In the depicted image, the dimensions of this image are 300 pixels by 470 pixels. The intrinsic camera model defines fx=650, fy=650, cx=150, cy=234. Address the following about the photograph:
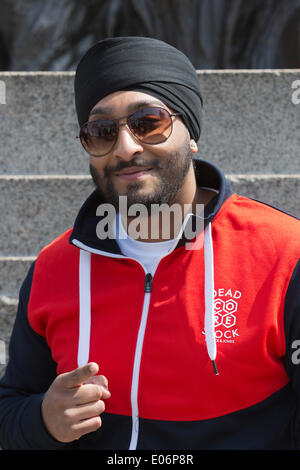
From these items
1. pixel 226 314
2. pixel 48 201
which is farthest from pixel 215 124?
pixel 226 314

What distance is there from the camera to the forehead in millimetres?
2312

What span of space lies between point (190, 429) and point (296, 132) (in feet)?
7.30

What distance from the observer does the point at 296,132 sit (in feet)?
12.5

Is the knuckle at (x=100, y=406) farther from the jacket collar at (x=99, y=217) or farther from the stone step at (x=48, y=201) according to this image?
the stone step at (x=48, y=201)

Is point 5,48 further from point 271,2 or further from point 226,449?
point 226,449

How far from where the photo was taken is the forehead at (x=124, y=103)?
2.31 metres

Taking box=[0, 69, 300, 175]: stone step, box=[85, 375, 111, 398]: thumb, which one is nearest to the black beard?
box=[85, 375, 111, 398]: thumb

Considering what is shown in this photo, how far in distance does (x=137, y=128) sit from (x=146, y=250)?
0.44 meters

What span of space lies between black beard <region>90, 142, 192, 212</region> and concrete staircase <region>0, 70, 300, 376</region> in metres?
1.25

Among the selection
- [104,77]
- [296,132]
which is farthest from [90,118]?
[296,132]

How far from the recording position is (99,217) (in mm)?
2516

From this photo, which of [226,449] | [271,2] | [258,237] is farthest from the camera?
[271,2]

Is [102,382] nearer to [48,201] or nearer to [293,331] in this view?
[293,331]

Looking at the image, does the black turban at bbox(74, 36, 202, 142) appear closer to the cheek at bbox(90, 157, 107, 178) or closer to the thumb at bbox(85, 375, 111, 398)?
the cheek at bbox(90, 157, 107, 178)
